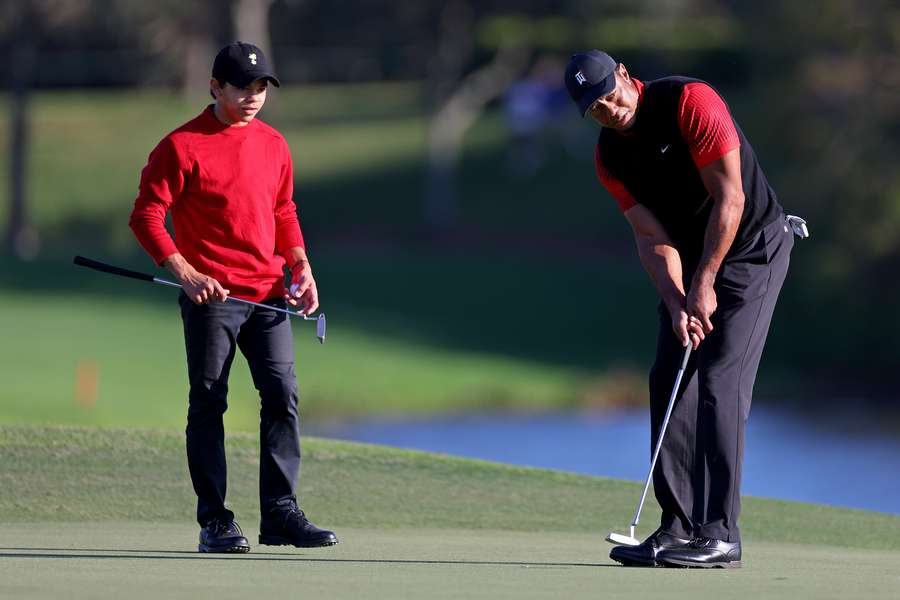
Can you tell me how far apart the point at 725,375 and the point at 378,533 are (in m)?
1.65

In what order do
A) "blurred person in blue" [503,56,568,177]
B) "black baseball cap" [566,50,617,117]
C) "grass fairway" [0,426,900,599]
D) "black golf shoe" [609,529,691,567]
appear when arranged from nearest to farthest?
1. "grass fairway" [0,426,900,599]
2. "black baseball cap" [566,50,617,117]
3. "black golf shoe" [609,529,691,567]
4. "blurred person in blue" [503,56,568,177]

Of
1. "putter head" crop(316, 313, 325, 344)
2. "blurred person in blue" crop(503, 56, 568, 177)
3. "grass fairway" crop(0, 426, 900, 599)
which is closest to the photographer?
"grass fairway" crop(0, 426, 900, 599)

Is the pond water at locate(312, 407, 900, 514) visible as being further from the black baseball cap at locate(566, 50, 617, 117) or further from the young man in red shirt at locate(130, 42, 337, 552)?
the black baseball cap at locate(566, 50, 617, 117)

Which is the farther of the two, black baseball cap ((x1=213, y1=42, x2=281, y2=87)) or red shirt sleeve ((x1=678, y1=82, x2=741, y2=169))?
black baseball cap ((x1=213, y1=42, x2=281, y2=87))

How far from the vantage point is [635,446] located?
904 inches

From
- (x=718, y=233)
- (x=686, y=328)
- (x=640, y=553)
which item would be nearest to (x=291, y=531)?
(x=640, y=553)

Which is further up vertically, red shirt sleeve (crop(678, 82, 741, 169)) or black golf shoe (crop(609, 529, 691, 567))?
red shirt sleeve (crop(678, 82, 741, 169))

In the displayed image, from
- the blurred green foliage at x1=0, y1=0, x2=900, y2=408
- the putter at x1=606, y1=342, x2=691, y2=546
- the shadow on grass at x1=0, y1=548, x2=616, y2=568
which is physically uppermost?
the blurred green foliage at x1=0, y1=0, x2=900, y2=408

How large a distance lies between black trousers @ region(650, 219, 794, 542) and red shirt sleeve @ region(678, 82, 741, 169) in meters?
0.39

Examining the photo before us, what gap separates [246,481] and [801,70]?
935 inches

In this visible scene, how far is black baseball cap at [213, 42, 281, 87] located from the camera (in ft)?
20.3

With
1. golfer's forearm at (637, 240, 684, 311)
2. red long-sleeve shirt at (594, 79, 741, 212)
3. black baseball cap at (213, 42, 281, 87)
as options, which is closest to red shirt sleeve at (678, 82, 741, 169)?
red long-sleeve shirt at (594, 79, 741, 212)

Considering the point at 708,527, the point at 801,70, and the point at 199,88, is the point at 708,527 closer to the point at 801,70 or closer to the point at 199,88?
the point at 801,70

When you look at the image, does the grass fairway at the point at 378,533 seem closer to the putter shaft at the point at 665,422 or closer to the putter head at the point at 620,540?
the putter head at the point at 620,540
